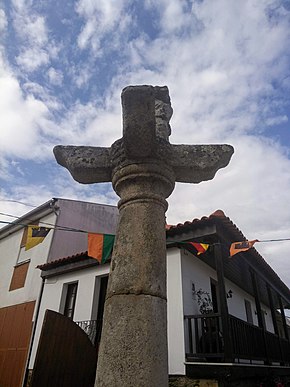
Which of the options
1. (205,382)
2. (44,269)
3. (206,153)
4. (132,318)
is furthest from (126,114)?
(44,269)

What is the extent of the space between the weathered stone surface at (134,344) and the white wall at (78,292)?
5685mm

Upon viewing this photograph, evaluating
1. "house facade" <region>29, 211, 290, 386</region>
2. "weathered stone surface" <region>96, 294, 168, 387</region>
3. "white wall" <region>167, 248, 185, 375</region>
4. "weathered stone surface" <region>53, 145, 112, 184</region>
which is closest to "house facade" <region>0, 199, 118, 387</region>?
"house facade" <region>29, 211, 290, 386</region>

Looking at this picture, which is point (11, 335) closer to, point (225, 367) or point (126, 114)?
point (225, 367)

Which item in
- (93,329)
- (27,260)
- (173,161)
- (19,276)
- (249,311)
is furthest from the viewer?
(27,260)

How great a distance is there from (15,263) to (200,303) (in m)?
7.38

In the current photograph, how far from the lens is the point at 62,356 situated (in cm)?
466

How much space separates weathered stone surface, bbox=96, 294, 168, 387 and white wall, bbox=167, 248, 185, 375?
→ 413cm

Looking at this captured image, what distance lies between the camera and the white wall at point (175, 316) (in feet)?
17.2

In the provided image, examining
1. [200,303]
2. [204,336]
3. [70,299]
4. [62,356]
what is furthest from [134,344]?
[70,299]

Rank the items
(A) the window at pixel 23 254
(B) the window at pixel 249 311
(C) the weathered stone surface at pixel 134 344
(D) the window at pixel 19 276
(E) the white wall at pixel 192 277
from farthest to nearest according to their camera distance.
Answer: (A) the window at pixel 23 254 → (D) the window at pixel 19 276 → (B) the window at pixel 249 311 → (E) the white wall at pixel 192 277 → (C) the weathered stone surface at pixel 134 344

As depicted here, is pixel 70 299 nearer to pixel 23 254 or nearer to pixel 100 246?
pixel 100 246

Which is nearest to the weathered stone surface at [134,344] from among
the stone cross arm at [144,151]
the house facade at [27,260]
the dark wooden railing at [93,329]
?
the stone cross arm at [144,151]

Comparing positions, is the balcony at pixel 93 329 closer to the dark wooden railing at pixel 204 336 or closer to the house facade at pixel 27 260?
the house facade at pixel 27 260

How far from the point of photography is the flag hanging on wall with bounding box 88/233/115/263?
6.28 meters
